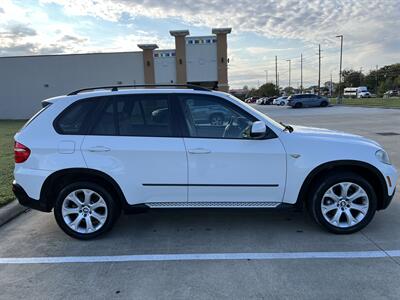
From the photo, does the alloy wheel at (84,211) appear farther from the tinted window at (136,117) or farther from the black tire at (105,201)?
the tinted window at (136,117)

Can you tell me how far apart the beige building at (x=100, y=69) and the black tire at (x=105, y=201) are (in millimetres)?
30158

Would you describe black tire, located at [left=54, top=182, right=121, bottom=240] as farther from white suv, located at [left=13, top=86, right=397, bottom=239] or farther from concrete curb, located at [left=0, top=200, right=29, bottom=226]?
concrete curb, located at [left=0, top=200, right=29, bottom=226]

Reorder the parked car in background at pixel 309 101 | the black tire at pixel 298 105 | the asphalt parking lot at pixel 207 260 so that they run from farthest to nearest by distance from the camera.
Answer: the black tire at pixel 298 105 < the parked car in background at pixel 309 101 < the asphalt parking lot at pixel 207 260

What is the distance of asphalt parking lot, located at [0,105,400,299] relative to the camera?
11.3 ft

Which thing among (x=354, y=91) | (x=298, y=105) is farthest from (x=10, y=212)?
(x=354, y=91)

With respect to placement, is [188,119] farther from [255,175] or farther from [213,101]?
[255,175]

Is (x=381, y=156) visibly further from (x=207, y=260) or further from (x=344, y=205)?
(x=207, y=260)

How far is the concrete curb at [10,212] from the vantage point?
5.38 metres

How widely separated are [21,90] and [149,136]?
3445 centimetres

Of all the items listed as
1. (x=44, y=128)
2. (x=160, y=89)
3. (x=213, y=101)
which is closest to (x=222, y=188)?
(x=213, y=101)

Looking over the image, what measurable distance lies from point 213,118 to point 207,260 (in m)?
1.65

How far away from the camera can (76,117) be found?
4590 mm

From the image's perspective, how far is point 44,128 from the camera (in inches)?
179

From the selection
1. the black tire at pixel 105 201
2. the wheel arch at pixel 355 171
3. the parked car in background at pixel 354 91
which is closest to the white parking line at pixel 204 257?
the black tire at pixel 105 201
